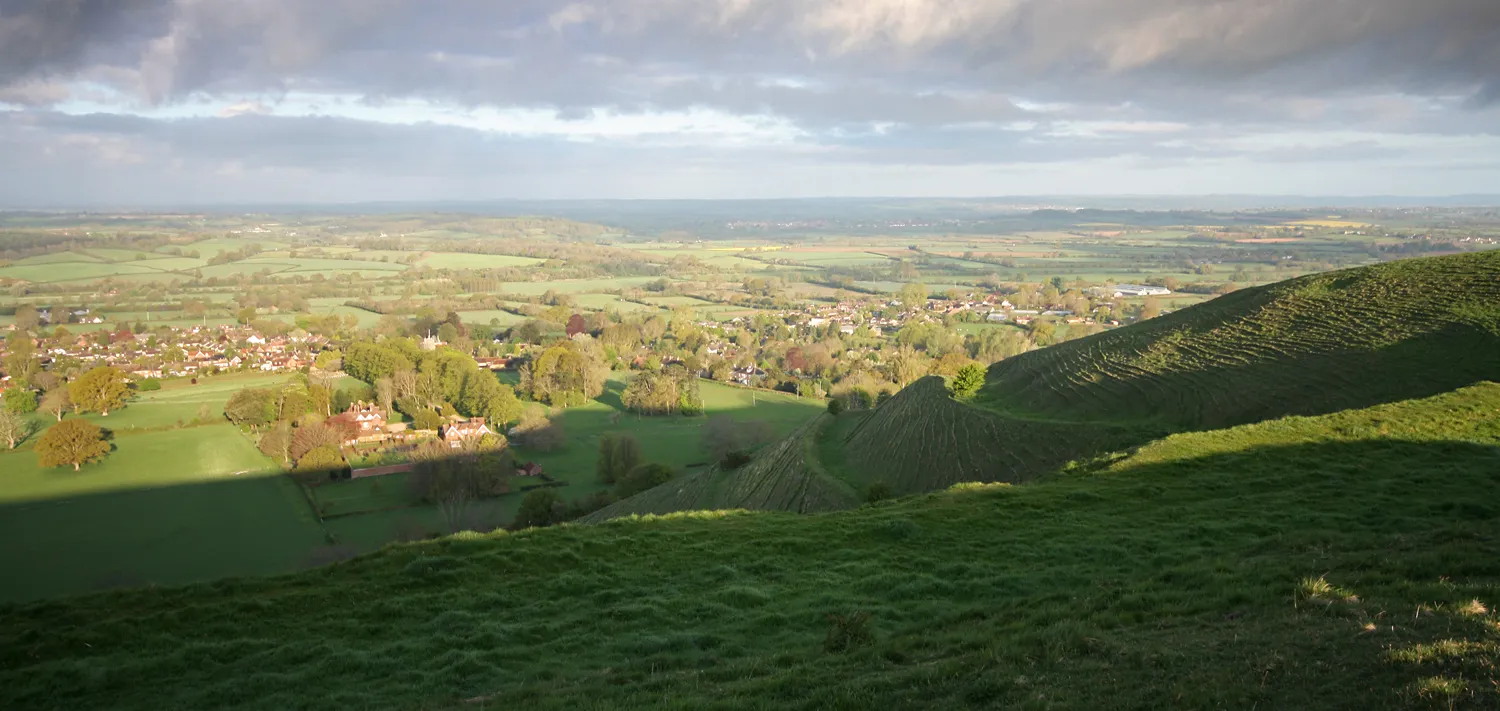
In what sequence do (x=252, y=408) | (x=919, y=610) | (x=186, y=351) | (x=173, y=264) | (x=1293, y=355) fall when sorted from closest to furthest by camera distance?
(x=919, y=610) → (x=1293, y=355) → (x=252, y=408) → (x=186, y=351) → (x=173, y=264)

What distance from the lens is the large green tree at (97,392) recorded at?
42.2m

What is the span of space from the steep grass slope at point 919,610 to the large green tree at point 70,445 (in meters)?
30.0

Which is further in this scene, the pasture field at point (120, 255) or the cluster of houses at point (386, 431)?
the pasture field at point (120, 255)

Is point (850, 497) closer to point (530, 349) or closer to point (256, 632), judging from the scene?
point (256, 632)

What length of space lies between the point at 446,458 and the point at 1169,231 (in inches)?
7132

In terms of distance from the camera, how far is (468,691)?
348 inches

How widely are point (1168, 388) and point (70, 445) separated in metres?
45.2

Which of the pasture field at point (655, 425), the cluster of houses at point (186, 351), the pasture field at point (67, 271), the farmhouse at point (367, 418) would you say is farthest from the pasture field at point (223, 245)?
the pasture field at point (655, 425)

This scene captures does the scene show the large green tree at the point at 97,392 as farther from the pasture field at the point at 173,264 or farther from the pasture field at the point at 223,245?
the pasture field at the point at 223,245

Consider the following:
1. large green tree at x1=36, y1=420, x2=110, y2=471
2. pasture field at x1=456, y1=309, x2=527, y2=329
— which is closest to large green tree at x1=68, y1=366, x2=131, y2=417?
large green tree at x1=36, y1=420, x2=110, y2=471

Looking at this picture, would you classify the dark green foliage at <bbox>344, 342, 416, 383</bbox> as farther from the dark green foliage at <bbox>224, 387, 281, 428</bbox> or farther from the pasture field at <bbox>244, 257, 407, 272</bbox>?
the pasture field at <bbox>244, 257, 407, 272</bbox>

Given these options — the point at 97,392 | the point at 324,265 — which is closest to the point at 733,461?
the point at 97,392

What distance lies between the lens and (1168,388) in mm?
27188

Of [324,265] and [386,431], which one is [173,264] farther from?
[386,431]
